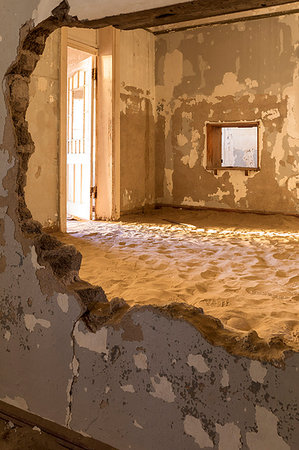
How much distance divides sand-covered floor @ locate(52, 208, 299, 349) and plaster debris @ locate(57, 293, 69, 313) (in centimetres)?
96

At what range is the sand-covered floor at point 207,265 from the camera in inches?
127

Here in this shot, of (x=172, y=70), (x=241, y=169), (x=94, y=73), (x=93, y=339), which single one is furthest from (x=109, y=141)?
(x=93, y=339)

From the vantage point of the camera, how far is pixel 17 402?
2.30 m

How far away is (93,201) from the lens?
7.88 meters

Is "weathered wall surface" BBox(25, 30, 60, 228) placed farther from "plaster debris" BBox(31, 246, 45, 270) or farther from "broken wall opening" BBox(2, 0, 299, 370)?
"plaster debris" BBox(31, 246, 45, 270)

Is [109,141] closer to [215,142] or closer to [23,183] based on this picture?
[215,142]

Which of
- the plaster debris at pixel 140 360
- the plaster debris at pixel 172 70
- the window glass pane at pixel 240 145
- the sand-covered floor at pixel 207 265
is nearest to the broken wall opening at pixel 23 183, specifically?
the plaster debris at pixel 140 360

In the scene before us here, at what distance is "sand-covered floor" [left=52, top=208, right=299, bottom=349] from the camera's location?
3.22 m

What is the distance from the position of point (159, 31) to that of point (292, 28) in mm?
2541

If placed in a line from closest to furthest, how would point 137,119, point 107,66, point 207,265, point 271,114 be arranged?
point 207,265 → point 107,66 → point 271,114 → point 137,119

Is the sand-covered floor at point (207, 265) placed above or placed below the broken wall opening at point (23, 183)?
below

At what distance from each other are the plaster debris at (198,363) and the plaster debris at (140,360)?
0.21 m

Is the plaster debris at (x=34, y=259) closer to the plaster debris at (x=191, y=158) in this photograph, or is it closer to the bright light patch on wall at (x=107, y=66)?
the bright light patch on wall at (x=107, y=66)

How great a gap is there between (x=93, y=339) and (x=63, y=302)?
221 mm
